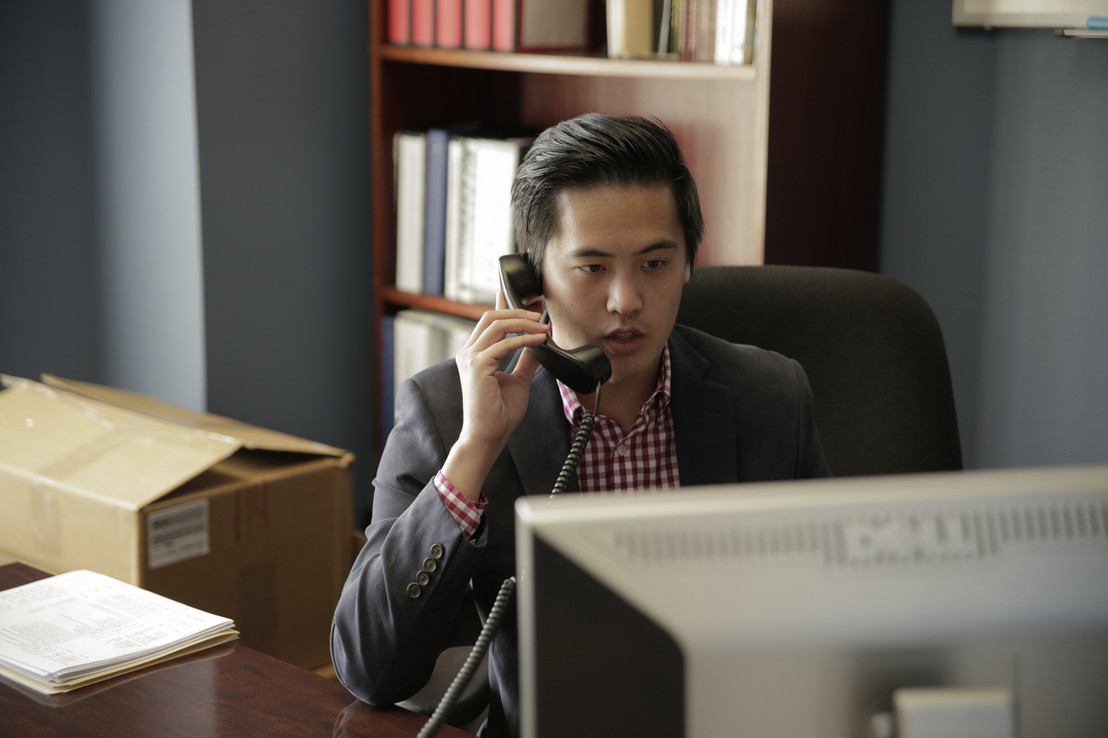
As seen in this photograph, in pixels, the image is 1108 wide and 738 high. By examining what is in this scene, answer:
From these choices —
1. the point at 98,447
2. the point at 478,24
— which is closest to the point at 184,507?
the point at 98,447

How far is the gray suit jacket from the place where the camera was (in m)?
1.05

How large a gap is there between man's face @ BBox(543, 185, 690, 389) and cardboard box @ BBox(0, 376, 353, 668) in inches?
33.1

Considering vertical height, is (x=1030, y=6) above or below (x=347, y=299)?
above

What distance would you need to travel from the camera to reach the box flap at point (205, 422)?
194 centimetres

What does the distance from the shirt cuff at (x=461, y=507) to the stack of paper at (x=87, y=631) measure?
0.26 m

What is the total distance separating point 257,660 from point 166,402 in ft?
4.94

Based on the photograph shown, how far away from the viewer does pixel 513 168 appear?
2.16 meters

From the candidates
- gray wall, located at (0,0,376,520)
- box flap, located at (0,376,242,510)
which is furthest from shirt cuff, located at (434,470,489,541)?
gray wall, located at (0,0,376,520)

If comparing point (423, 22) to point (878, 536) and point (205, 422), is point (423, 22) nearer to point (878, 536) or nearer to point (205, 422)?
point (205, 422)

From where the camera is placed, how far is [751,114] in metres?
2.06

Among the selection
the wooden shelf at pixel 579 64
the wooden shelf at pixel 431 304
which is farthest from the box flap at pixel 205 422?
the wooden shelf at pixel 579 64

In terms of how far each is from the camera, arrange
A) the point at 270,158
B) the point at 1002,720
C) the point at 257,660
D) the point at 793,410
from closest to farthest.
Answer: the point at 1002,720 < the point at 257,660 < the point at 793,410 < the point at 270,158

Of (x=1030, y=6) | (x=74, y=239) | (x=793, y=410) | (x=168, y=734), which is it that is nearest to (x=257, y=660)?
(x=168, y=734)

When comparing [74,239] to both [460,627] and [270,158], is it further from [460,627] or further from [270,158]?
[460,627]
